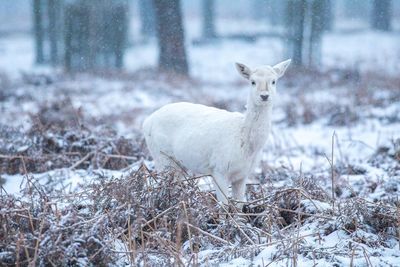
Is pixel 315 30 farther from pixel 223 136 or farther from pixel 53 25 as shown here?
pixel 223 136

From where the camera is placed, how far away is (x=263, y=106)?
563 cm

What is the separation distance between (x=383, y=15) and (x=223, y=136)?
26575 mm

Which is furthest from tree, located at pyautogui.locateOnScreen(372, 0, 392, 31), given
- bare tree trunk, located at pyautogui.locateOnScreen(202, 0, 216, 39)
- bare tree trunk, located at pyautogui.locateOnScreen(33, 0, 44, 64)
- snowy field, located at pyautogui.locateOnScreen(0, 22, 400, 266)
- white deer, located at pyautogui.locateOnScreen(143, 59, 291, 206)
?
white deer, located at pyautogui.locateOnScreen(143, 59, 291, 206)

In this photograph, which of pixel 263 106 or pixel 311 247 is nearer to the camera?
pixel 311 247

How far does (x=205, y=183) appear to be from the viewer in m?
6.70

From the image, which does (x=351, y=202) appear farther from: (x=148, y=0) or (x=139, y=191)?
(x=148, y=0)

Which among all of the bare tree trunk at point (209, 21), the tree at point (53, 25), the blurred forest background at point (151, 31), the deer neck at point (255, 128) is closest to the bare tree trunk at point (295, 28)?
the blurred forest background at point (151, 31)

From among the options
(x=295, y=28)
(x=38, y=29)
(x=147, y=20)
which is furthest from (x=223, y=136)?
→ (x=147, y=20)

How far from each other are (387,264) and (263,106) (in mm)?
1801

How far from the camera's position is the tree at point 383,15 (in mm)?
29812

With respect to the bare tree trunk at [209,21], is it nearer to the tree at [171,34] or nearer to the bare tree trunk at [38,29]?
the bare tree trunk at [38,29]

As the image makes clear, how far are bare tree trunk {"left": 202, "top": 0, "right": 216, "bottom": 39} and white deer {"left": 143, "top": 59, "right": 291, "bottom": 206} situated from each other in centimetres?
2569

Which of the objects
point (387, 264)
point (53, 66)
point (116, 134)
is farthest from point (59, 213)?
point (53, 66)

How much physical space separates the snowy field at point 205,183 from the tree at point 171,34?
266 cm
